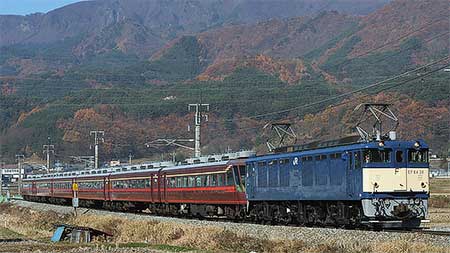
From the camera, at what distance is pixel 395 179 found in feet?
108

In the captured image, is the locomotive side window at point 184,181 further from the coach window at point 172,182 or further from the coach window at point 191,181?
the coach window at point 172,182

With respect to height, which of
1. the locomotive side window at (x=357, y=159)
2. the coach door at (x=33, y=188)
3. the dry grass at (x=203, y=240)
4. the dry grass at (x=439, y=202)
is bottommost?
the dry grass at (x=203, y=240)

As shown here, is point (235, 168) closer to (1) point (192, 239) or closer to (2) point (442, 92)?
(1) point (192, 239)

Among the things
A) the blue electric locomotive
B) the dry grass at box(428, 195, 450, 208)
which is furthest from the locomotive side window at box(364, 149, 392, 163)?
the dry grass at box(428, 195, 450, 208)

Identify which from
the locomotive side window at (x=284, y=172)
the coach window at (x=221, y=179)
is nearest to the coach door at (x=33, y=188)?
the coach window at (x=221, y=179)

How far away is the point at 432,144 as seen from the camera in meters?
130

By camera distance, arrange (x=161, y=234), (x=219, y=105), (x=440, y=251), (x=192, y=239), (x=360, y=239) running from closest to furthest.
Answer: (x=440, y=251) → (x=360, y=239) → (x=192, y=239) → (x=161, y=234) → (x=219, y=105)

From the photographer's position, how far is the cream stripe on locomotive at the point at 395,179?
107 ft

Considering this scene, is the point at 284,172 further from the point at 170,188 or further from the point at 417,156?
the point at 170,188

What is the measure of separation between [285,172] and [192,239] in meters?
→ 9.52

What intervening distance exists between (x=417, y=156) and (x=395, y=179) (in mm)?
1541

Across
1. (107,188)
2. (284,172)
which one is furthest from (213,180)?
(107,188)

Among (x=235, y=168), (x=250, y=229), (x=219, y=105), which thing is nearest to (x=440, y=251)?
(x=250, y=229)

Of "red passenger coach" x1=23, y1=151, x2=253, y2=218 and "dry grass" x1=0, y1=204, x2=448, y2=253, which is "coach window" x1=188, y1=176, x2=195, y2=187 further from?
"dry grass" x1=0, y1=204, x2=448, y2=253
